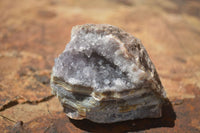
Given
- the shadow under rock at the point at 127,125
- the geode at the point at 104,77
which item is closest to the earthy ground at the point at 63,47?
the shadow under rock at the point at 127,125

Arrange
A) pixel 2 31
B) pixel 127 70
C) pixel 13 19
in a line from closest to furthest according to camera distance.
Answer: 1. pixel 127 70
2. pixel 2 31
3. pixel 13 19

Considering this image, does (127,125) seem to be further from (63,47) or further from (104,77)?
(63,47)

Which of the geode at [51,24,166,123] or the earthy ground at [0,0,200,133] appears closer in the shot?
the geode at [51,24,166,123]

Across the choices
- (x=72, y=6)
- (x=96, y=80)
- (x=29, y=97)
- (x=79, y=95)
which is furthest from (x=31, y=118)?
(x=72, y=6)

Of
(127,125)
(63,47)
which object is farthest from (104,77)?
(63,47)

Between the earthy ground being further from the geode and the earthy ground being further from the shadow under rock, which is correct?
the geode

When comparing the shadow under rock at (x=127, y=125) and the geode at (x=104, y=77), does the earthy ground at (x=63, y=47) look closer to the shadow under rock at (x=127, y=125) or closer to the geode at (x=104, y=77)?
the shadow under rock at (x=127, y=125)

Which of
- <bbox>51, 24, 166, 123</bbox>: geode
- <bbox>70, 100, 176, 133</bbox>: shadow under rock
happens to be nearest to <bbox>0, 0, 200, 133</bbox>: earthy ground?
<bbox>70, 100, 176, 133</bbox>: shadow under rock

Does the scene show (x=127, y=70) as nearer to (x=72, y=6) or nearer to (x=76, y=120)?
(x=76, y=120)
